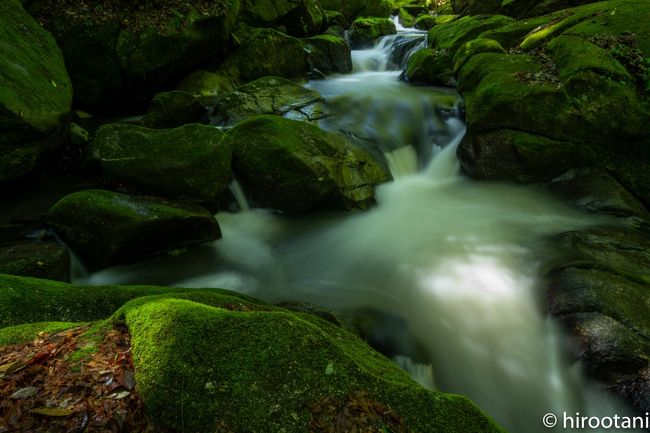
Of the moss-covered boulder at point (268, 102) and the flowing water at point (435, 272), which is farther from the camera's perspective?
the moss-covered boulder at point (268, 102)

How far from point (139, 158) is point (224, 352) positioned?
17.4 ft

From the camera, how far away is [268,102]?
396 inches

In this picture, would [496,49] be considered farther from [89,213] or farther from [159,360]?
[159,360]

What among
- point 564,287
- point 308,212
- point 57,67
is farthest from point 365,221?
point 57,67

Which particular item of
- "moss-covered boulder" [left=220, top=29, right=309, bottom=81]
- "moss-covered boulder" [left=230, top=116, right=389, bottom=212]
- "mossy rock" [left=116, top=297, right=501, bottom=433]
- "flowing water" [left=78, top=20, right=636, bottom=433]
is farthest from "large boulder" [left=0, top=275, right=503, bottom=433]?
"moss-covered boulder" [left=220, top=29, right=309, bottom=81]

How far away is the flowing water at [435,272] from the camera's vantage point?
4172mm

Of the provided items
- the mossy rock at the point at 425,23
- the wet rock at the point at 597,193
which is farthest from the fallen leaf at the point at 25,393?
the mossy rock at the point at 425,23

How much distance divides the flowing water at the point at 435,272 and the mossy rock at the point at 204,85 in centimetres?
424

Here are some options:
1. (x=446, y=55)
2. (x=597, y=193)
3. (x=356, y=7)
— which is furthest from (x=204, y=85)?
(x=356, y=7)

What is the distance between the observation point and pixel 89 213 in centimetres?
517

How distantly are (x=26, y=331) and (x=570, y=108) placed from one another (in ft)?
28.7

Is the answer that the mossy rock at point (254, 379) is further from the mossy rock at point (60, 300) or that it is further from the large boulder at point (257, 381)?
the mossy rock at point (60, 300)

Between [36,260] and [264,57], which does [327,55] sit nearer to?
[264,57]

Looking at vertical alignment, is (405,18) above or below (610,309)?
above
